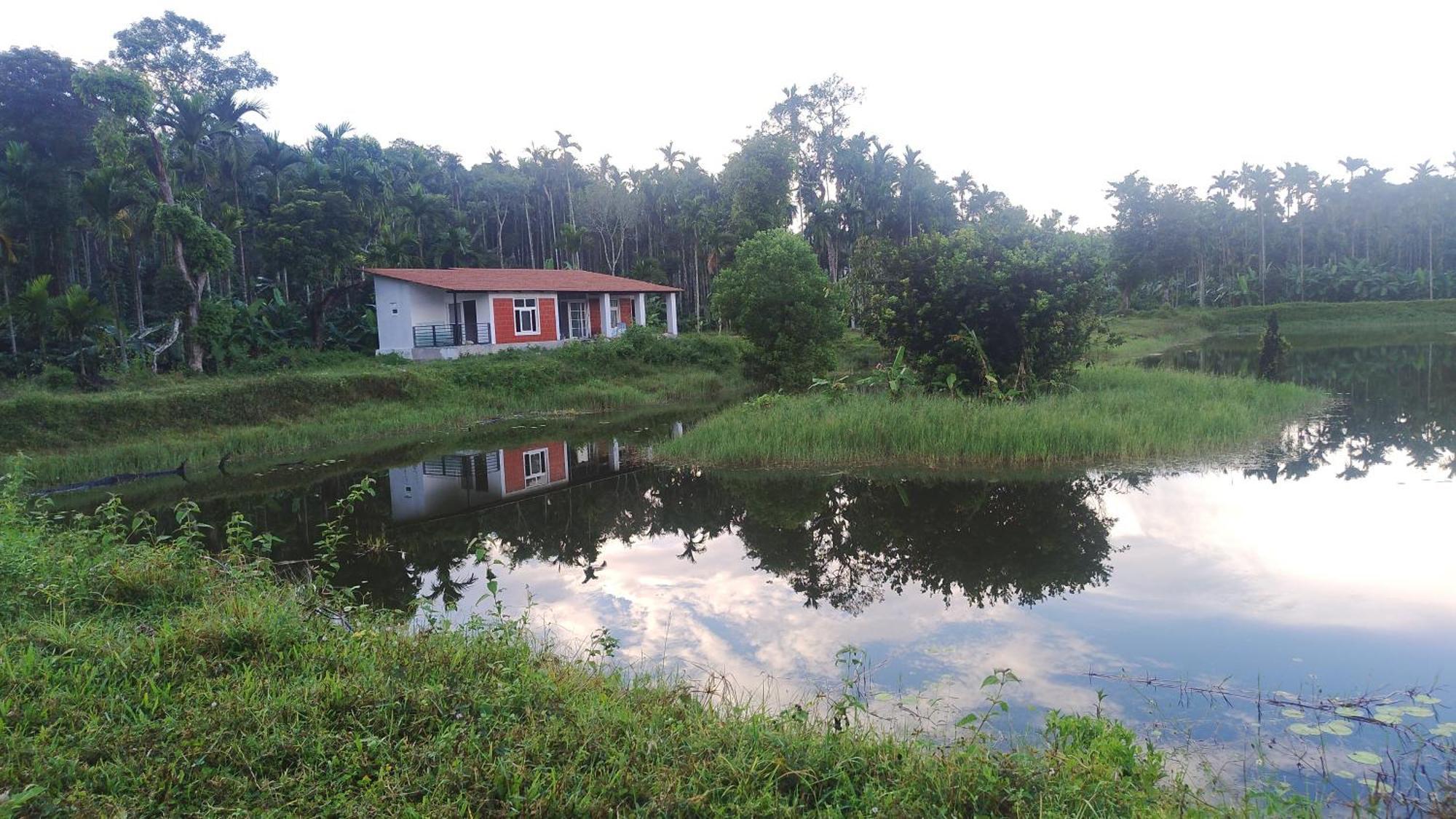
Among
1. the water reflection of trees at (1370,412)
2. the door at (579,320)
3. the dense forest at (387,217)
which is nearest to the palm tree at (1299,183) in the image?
the dense forest at (387,217)

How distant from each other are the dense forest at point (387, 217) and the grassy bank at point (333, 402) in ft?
12.3

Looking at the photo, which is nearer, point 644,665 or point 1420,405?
point 644,665

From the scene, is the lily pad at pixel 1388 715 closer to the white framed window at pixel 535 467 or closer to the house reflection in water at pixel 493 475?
the house reflection in water at pixel 493 475

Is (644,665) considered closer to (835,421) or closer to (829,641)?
(829,641)

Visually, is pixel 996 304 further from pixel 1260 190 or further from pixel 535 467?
pixel 1260 190

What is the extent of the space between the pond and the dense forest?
25.4 ft

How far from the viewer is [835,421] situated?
14586 millimetres

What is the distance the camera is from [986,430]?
13.2m

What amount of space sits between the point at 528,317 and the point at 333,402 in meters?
10.8

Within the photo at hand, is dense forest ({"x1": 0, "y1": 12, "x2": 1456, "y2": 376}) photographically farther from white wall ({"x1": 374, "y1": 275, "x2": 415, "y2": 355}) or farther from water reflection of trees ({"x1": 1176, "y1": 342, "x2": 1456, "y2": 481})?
water reflection of trees ({"x1": 1176, "y1": 342, "x2": 1456, "y2": 481})

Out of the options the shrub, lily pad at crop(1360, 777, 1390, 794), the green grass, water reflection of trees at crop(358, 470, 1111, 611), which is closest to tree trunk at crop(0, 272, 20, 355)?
water reflection of trees at crop(358, 470, 1111, 611)

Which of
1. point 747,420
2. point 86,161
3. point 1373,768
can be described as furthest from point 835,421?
point 86,161

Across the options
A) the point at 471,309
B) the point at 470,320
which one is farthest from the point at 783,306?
the point at 470,320

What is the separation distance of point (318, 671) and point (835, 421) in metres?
10.8
